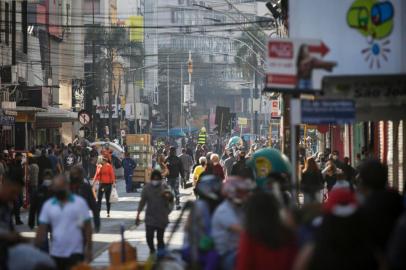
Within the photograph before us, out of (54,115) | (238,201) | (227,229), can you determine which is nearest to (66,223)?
(238,201)

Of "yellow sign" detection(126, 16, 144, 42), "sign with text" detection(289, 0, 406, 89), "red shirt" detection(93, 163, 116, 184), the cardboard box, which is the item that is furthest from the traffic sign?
"yellow sign" detection(126, 16, 144, 42)

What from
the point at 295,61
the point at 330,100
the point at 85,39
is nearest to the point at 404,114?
the point at 330,100

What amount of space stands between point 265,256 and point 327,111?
5003 mm

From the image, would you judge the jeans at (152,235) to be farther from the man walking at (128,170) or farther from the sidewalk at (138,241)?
the man walking at (128,170)

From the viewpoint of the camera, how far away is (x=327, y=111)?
44.2ft

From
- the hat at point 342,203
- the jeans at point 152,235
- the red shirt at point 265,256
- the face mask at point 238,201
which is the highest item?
the hat at point 342,203

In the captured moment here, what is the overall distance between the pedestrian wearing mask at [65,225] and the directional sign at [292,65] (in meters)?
2.60

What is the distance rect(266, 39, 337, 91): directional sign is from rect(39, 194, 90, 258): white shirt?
103 inches

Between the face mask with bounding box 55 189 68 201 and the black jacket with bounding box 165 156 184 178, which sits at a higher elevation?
the face mask with bounding box 55 189 68 201

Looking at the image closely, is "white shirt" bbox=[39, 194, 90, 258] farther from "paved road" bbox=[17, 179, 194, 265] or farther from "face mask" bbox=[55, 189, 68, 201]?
"paved road" bbox=[17, 179, 194, 265]

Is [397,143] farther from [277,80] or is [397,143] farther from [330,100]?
[277,80]

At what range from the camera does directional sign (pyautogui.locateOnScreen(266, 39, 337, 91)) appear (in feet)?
40.5

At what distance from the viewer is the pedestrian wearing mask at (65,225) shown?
13.1m

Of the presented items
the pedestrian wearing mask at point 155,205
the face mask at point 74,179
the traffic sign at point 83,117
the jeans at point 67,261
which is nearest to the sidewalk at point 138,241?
the pedestrian wearing mask at point 155,205
